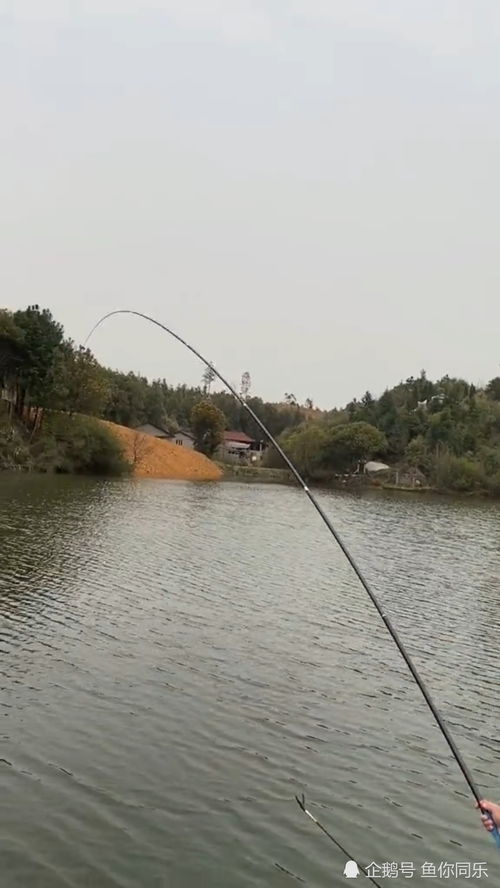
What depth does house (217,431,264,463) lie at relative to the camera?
4384 inches

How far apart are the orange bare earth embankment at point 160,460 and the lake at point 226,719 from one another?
55.4 meters

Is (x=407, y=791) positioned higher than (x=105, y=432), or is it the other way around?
(x=105, y=432)

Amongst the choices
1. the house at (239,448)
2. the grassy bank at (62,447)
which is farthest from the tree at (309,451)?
the grassy bank at (62,447)

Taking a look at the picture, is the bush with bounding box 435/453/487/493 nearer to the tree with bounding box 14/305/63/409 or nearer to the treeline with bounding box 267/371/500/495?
the treeline with bounding box 267/371/500/495

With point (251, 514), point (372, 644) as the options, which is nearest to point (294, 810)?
point (372, 644)

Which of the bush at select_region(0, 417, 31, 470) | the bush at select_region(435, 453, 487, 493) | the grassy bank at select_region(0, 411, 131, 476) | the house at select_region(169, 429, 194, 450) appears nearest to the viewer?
the bush at select_region(0, 417, 31, 470)

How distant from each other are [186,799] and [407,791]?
2.57 metres

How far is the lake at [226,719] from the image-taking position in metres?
7.31

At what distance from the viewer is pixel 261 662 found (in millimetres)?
13617

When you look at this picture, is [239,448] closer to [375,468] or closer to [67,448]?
[375,468]

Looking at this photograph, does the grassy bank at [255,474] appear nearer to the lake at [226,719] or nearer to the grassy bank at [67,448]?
the grassy bank at [67,448]

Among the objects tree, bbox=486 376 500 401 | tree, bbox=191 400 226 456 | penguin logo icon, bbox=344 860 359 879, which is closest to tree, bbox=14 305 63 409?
tree, bbox=191 400 226 456

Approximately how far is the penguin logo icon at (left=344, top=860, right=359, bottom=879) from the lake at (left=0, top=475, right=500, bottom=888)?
0.29 ft

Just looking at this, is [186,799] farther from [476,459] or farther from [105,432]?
[476,459]
